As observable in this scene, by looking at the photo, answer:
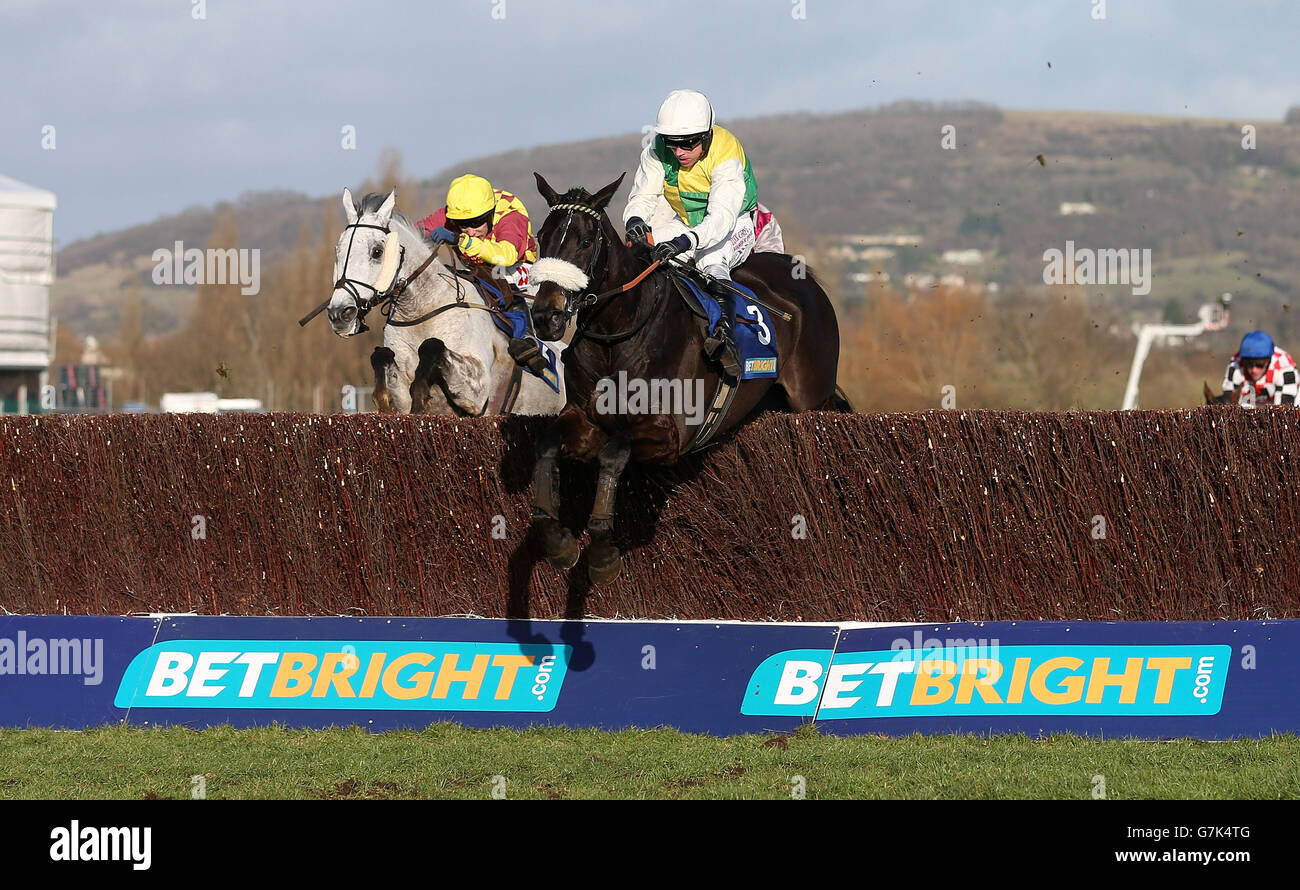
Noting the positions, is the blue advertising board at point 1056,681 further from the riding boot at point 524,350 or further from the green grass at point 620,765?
the riding boot at point 524,350

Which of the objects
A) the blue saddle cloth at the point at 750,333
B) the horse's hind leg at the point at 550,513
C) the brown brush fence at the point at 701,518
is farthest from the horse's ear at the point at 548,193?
the brown brush fence at the point at 701,518

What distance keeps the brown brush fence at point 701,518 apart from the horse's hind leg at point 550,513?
0.82 metres

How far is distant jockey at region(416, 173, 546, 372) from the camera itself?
32.2 ft

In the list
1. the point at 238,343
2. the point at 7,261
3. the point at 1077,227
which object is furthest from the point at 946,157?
the point at 7,261

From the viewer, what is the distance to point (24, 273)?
28078 mm

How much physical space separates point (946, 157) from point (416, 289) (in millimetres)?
130714

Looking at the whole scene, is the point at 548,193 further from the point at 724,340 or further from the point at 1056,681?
the point at 1056,681

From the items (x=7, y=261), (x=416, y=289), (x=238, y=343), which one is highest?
(x=416, y=289)

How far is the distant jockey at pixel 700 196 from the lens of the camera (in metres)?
7.19

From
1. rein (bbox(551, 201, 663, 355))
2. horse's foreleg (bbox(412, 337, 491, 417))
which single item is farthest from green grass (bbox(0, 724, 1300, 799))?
horse's foreleg (bbox(412, 337, 491, 417))
